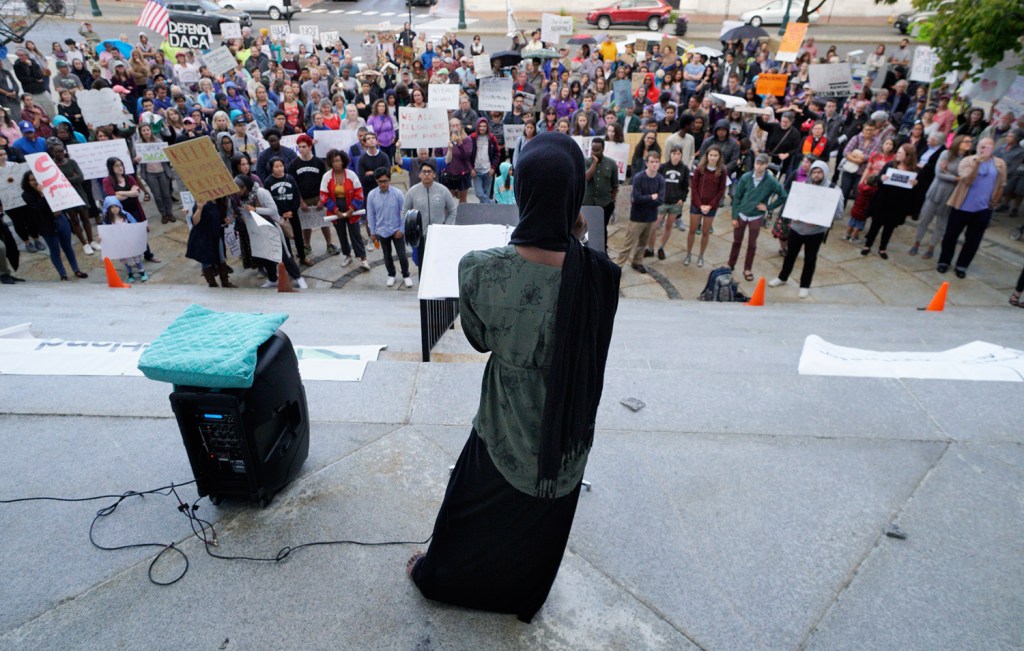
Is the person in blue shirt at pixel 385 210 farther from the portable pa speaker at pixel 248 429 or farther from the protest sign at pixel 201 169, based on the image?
the portable pa speaker at pixel 248 429

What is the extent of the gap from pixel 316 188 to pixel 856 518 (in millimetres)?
8021

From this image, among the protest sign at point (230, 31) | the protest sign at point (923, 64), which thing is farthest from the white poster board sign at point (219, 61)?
the protest sign at point (923, 64)

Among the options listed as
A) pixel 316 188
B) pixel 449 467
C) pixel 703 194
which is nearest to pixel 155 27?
pixel 316 188

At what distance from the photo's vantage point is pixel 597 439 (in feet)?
12.0

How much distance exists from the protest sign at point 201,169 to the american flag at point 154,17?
30.6 feet

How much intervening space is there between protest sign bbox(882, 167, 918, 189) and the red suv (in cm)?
2283

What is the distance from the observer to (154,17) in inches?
548

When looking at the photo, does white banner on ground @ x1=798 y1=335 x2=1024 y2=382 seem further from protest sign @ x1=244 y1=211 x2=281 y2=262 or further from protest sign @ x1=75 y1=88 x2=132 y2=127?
protest sign @ x1=75 y1=88 x2=132 y2=127

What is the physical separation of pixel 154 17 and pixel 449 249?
13613mm

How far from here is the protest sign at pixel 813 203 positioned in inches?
298

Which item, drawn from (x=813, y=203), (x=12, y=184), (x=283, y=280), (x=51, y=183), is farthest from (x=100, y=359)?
(x=813, y=203)

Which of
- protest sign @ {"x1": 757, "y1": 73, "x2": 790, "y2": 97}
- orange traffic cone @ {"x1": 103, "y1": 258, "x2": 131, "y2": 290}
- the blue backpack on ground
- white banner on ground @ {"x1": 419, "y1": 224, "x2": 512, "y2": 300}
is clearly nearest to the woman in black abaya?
white banner on ground @ {"x1": 419, "y1": 224, "x2": 512, "y2": 300}

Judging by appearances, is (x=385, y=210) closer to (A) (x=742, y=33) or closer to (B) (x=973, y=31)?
(B) (x=973, y=31)

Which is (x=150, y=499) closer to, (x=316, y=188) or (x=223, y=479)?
(x=223, y=479)
